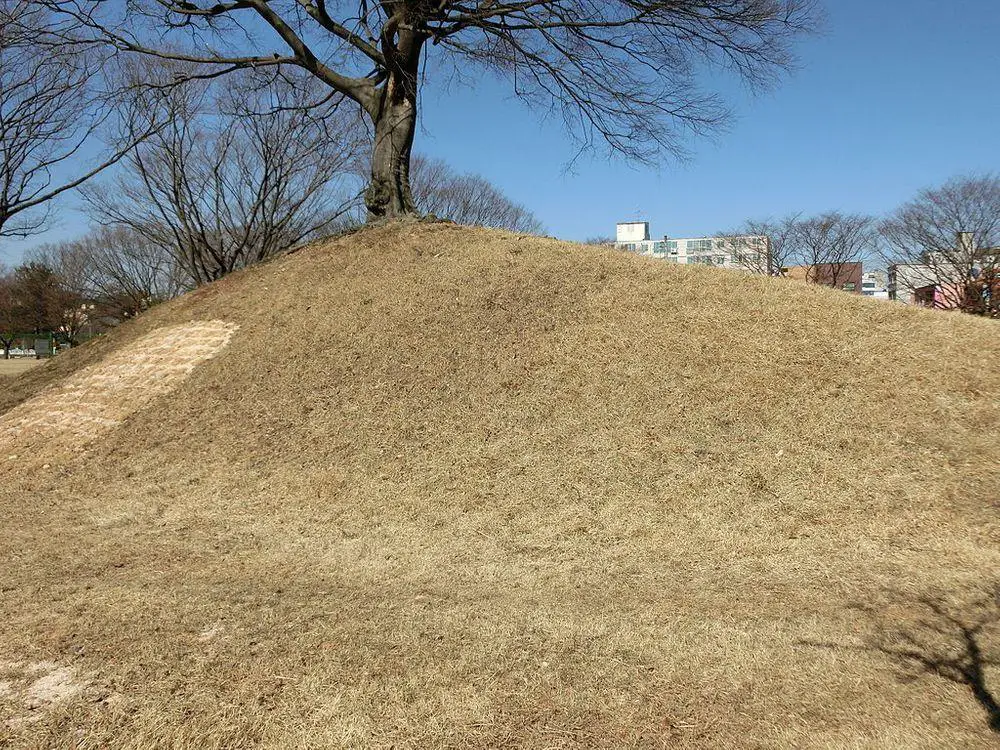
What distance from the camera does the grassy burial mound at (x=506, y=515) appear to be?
278cm

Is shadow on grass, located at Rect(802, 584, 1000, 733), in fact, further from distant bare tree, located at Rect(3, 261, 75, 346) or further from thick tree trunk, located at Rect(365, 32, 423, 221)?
distant bare tree, located at Rect(3, 261, 75, 346)

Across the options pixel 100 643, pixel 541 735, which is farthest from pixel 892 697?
pixel 100 643

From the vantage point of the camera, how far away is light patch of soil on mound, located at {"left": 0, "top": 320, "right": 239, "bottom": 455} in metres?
7.33

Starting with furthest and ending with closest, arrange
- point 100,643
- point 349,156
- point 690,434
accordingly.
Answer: point 349,156, point 690,434, point 100,643

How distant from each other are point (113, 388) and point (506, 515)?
5.21 metres

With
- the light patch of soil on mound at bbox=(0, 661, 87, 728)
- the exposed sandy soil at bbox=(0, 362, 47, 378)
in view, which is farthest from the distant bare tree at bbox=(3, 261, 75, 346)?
the light patch of soil on mound at bbox=(0, 661, 87, 728)

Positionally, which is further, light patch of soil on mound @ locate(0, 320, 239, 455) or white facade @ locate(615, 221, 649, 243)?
white facade @ locate(615, 221, 649, 243)

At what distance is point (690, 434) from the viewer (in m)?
5.75

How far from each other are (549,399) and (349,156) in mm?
13860

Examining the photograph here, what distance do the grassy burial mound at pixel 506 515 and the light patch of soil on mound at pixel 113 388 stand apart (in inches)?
1.9

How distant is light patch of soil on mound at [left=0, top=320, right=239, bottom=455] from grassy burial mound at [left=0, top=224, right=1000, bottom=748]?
49 millimetres

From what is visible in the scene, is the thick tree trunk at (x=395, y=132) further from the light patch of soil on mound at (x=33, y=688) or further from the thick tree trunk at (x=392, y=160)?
the light patch of soil on mound at (x=33, y=688)

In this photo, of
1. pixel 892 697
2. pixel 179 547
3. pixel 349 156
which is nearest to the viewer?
pixel 892 697

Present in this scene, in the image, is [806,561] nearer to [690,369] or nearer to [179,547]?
[690,369]
